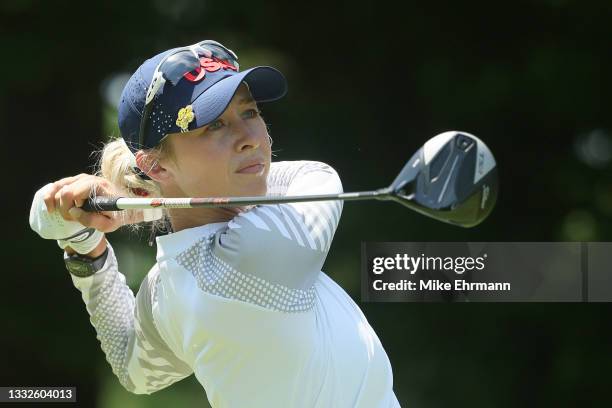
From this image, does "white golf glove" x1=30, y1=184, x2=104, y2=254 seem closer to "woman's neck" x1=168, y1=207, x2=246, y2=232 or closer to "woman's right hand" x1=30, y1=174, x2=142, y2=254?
"woman's right hand" x1=30, y1=174, x2=142, y2=254

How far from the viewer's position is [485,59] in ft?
10.8

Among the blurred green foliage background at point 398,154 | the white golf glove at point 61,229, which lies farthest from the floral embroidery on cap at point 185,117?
the blurred green foliage background at point 398,154

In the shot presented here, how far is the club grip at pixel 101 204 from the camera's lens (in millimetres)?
1329

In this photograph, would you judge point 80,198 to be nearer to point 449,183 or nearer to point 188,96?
point 188,96

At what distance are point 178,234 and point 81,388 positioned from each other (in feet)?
6.64

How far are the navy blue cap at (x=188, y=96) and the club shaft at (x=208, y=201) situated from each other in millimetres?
81

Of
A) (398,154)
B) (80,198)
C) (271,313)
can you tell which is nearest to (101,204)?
(80,198)

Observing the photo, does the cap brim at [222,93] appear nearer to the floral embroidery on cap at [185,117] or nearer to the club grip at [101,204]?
the floral embroidery on cap at [185,117]

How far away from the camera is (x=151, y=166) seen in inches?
53.0

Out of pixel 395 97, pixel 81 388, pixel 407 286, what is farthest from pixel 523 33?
pixel 81 388

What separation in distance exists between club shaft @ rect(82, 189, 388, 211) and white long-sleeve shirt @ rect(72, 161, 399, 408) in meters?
0.05

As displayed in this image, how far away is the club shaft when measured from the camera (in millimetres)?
1100

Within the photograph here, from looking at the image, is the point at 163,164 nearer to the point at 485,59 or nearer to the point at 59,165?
the point at 59,165

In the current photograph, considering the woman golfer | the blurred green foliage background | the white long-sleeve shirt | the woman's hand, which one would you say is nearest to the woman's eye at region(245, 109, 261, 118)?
the woman golfer
